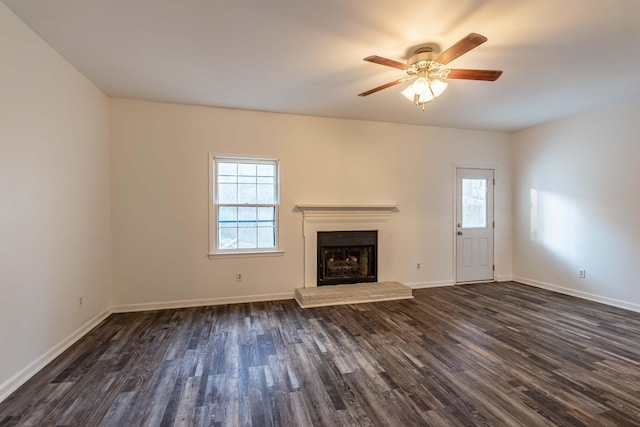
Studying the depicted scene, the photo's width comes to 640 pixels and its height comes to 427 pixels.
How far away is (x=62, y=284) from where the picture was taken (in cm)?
285

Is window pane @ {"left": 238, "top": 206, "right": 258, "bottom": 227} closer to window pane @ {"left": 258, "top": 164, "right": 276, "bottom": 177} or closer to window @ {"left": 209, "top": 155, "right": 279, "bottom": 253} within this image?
window @ {"left": 209, "top": 155, "right": 279, "bottom": 253}

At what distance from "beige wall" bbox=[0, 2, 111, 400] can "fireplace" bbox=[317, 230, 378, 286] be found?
2921 mm

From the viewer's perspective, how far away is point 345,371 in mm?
2459

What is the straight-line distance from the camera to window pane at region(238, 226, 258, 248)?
4406 millimetres

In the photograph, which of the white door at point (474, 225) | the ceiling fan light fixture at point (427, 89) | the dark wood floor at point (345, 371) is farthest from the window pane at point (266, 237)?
the white door at point (474, 225)

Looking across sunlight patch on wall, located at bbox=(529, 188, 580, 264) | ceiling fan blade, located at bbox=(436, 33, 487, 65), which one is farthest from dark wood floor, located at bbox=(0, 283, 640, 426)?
ceiling fan blade, located at bbox=(436, 33, 487, 65)

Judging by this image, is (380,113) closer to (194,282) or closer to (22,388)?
(194,282)

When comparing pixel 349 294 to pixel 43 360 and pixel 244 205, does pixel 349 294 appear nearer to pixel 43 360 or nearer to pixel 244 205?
pixel 244 205

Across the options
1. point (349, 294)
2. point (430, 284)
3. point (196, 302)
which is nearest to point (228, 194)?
point (196, 302)

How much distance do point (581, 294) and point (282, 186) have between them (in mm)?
4791

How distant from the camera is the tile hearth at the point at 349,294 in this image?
416 centimetres

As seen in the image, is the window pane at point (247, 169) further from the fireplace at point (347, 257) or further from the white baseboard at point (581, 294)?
the white baseboard at point (581, 294)

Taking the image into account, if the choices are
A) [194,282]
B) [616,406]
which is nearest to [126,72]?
[194,282]

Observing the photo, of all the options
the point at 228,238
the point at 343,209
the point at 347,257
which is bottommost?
the point at 347,257
